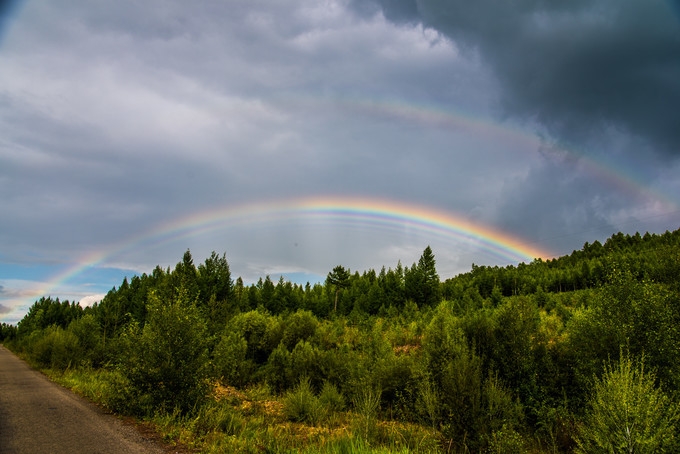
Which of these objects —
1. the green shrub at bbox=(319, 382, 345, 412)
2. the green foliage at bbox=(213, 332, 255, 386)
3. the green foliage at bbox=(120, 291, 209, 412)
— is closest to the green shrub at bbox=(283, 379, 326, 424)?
the green shrub at bbox=(319, 382, 345, 412)

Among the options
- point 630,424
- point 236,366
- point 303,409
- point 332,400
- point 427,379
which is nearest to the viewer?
point 630,424

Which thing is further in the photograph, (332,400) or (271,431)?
(332,400)

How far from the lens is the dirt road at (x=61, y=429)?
1016 centimetres

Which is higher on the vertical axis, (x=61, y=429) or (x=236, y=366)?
(x=61, y=429)

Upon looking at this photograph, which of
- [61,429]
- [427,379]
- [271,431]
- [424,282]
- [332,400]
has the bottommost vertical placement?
[332,400]

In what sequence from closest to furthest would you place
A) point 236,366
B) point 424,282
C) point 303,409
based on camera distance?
point 303,409
point 236,366
point 424,282

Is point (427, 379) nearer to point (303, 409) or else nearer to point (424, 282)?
point (303, 409)

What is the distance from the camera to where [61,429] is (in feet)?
39.1

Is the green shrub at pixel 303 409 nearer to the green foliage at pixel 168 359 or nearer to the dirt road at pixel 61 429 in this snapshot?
the green foliage at pixel 168 359

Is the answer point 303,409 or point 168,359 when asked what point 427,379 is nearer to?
point 303,409

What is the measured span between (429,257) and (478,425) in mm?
71094

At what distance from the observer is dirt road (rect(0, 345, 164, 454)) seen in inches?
400

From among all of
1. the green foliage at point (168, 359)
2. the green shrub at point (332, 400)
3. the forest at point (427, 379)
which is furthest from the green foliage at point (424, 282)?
the green foliage at point (168, 359)

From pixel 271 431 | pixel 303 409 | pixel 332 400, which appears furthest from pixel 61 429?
pixel 332 400
